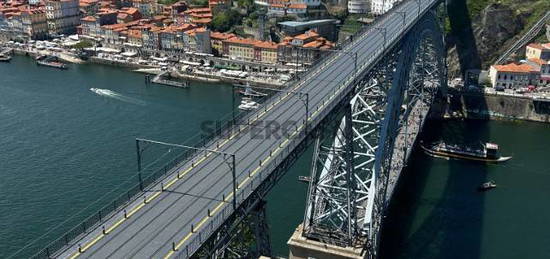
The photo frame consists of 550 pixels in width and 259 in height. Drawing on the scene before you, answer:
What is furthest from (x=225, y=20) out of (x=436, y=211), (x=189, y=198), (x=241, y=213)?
(x=241, y=213)

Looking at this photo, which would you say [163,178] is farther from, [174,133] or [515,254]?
[174,133]

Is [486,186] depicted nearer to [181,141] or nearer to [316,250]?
[316,250]

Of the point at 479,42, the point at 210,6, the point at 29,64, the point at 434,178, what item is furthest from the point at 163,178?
the point at 210,6

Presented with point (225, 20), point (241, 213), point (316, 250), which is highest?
point (225, 20)

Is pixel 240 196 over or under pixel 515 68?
over

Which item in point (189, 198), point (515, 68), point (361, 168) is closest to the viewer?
point (189, 198)

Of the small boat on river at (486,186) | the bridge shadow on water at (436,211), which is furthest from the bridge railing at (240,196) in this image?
the small boat on river at (486,186)

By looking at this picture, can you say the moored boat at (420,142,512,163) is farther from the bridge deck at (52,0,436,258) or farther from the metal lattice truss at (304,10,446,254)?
the bridge deck at (52,0,436,258)
